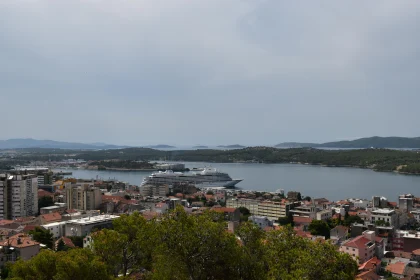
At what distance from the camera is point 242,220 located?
40.0 feet

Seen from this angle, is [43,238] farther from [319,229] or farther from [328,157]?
[328,157]

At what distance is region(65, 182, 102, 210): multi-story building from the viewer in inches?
600

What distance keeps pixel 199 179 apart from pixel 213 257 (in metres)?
26.0

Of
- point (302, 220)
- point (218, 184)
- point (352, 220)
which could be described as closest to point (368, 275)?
point (352, 220)

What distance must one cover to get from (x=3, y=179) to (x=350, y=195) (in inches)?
670

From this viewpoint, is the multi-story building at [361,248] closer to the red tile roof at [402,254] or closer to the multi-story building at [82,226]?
the red tile roof at [402,254]

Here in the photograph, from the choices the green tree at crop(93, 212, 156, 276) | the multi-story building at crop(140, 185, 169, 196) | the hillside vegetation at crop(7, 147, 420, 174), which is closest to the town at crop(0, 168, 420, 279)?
the green tree at crop(93, 212, 156, 276)

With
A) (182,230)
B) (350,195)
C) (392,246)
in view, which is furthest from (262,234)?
(350,195)

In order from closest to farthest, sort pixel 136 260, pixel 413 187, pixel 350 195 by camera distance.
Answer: pixel 136 260
pixel 350 195
pixel 413 187

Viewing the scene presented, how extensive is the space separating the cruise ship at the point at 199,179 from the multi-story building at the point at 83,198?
1200cm

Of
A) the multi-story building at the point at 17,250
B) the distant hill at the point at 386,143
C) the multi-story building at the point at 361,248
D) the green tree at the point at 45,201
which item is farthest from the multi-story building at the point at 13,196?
the distant hill at the point at 386,143

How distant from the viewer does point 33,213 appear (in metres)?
14.2

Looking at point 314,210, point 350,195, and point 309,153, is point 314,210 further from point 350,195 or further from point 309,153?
point 309,153

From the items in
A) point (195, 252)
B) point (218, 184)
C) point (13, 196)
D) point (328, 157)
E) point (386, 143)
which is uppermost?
point (386, 143)
